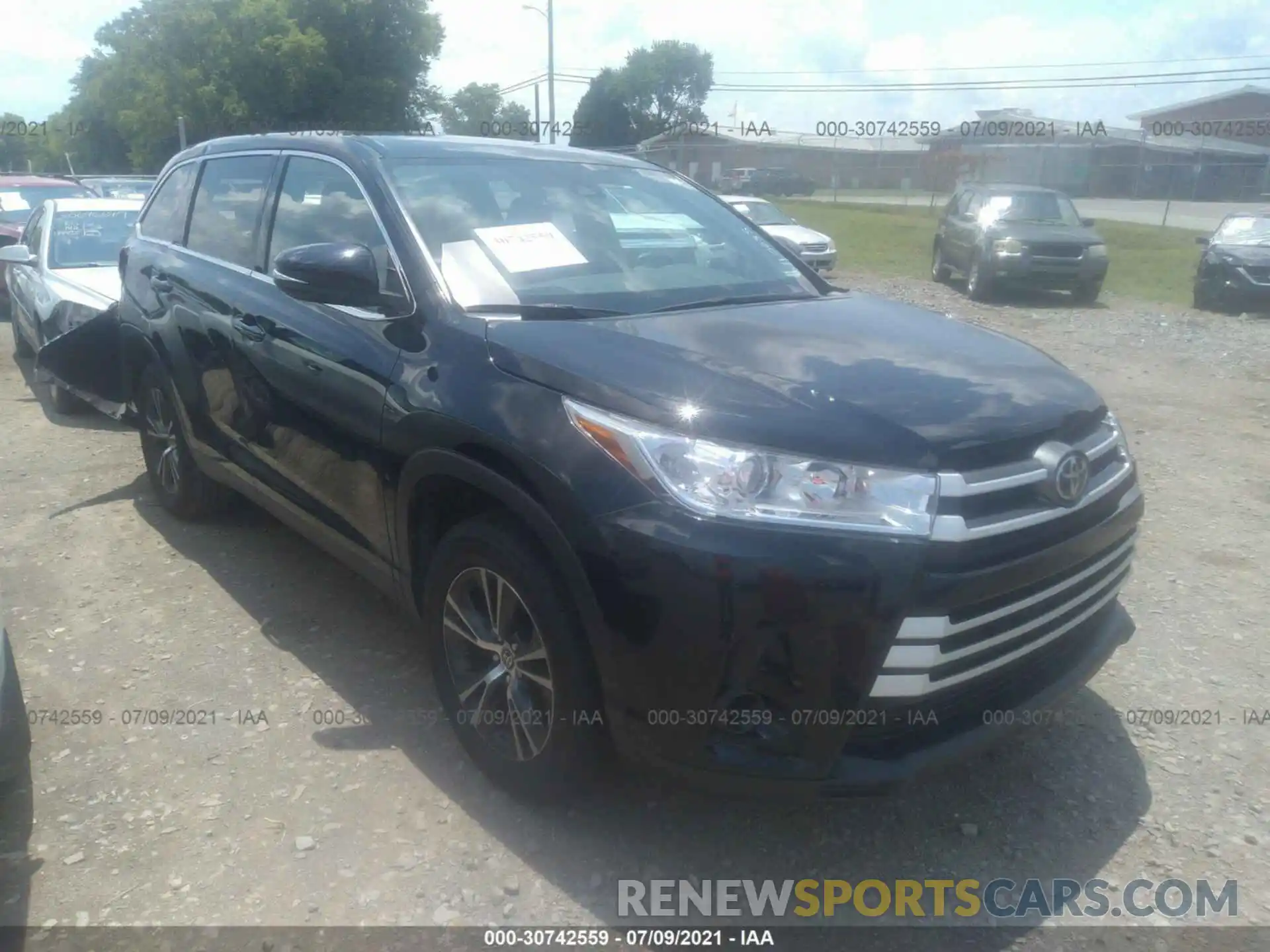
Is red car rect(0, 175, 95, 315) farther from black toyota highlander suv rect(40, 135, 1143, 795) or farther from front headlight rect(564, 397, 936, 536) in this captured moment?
front headlight rect(564, 397, 936, 536)

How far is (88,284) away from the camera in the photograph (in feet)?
25.3

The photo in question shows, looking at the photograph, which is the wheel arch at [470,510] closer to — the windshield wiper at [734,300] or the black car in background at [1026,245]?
the windshield wiper at [734,300]

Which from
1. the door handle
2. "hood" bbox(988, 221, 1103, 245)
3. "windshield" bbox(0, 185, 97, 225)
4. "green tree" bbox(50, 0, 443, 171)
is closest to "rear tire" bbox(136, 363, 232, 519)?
the door handle

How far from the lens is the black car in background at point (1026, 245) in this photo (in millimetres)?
14695

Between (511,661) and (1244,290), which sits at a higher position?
(511,661)

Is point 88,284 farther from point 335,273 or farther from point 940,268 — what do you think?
point 940,268

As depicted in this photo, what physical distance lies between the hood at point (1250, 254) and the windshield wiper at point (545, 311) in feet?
46.5

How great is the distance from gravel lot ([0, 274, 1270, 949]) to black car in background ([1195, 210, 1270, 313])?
1099 cm

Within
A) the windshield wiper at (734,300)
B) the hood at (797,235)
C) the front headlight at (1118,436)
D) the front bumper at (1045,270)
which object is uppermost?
the windshield wiper at (734,300)

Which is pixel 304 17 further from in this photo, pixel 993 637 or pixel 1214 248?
pixel 993 637

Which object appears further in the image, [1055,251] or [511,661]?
[1055,251]

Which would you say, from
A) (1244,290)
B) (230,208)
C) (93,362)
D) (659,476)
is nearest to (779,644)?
(659,476)

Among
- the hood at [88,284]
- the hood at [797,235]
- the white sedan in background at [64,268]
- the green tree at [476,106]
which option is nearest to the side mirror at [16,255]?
the white sedan in background at [64,268]

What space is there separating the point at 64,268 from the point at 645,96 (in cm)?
6892
